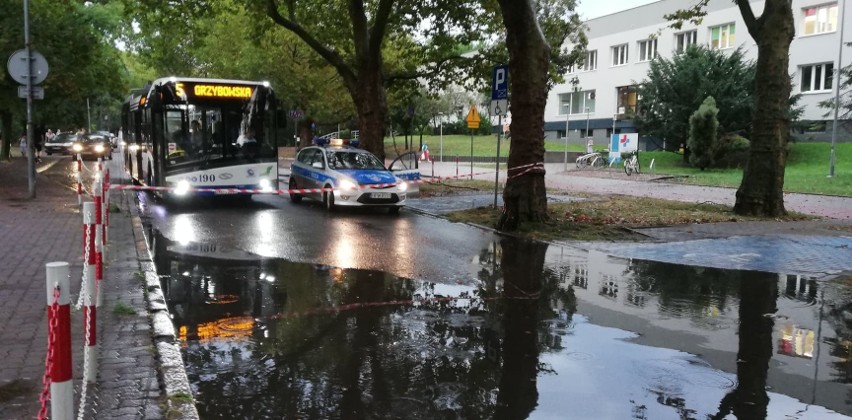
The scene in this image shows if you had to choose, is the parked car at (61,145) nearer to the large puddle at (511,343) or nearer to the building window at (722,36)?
the building window at (722,36)

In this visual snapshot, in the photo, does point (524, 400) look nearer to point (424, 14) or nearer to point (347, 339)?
point (347, 339)

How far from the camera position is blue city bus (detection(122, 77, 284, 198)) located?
54.1ft

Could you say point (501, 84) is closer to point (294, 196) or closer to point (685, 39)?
point (294, 196)

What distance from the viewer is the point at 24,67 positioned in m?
14.5

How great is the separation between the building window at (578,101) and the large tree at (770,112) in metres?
42.0

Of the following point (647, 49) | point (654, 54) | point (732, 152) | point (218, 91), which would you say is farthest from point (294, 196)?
point (647, 49)

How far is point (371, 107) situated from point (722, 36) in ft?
108

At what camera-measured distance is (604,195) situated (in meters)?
21.1

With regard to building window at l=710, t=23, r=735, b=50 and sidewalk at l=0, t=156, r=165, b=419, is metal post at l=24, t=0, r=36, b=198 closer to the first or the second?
sidewalk at l=0, t=156, r=165, b=419

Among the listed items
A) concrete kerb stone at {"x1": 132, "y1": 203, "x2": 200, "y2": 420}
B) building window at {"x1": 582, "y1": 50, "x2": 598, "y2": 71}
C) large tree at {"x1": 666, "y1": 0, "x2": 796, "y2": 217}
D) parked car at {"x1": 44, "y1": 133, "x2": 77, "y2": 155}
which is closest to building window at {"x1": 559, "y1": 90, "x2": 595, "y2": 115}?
building window at {"x1": 582, "y1": 50, "x2": 598, "y2": 71}

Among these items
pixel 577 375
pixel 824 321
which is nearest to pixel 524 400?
pixel 577 375

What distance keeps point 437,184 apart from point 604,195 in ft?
21.5

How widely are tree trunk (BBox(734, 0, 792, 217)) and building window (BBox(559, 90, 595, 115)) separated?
138 feet

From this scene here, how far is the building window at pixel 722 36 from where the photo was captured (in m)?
44.9
